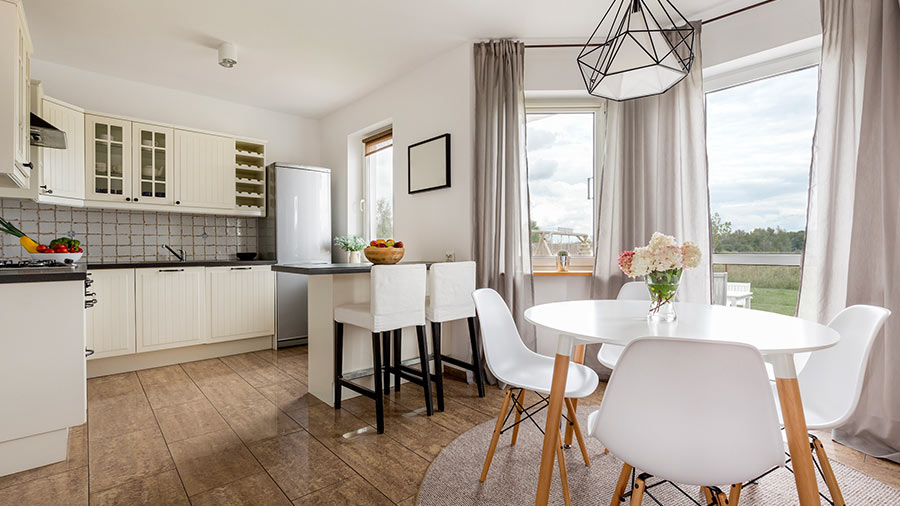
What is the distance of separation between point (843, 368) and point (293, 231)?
14.0 ft

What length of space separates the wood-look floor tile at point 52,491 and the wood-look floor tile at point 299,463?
664mm

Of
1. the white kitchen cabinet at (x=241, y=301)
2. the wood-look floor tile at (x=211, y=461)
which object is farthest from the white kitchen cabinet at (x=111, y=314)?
the wood-look floor tile at (x=211, y=461)

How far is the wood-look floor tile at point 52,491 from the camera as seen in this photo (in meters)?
1.70

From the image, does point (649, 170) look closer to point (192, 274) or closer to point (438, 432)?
point (438, 432)

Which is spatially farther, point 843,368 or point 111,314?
point 111,314

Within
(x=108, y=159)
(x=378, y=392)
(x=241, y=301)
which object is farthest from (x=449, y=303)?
(x=108, y=159)

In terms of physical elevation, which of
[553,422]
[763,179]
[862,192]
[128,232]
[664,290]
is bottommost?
→ [553,422]

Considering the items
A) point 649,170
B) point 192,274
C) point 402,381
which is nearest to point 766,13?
point 649,170

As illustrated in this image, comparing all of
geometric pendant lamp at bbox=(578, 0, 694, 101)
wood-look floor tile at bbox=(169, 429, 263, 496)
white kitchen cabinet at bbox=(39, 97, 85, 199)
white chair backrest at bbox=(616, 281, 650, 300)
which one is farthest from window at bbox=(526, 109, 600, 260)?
white kitchen cabinet at bbox=(39, 97, 85, 199)

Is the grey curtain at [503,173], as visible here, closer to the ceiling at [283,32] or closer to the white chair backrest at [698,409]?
the ceiling at [283,32]

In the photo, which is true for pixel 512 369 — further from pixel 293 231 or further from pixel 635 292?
pixel 293 231

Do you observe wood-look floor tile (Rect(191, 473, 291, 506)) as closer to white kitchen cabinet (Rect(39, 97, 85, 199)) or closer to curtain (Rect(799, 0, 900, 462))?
curtain (Rect(799, 0, 900, 462))

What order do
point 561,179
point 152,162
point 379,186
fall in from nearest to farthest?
point 561,179
point 152,162
point 379,186

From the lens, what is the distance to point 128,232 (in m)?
3.96
